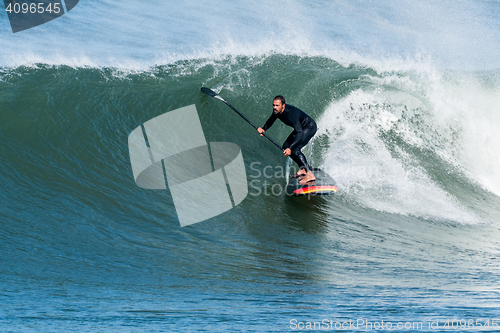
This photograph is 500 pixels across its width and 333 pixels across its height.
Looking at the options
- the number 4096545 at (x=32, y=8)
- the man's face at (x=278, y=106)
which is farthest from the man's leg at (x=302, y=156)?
the number 4096545 at (x=32, y=8)

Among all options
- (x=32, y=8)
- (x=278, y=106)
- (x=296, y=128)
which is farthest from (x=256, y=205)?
(x=32, y=8)

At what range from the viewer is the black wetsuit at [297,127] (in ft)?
20.9

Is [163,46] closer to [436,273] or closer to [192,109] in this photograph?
[192,109]

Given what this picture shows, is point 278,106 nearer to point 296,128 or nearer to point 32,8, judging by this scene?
point 296,128

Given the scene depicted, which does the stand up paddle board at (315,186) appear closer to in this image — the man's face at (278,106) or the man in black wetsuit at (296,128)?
the man in black wetsuit at (296,128)

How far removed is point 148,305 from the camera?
11.3ft

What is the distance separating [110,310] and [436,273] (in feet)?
10.9

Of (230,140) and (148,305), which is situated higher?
(230,140)

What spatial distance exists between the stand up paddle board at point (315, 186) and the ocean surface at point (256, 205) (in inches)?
7.9

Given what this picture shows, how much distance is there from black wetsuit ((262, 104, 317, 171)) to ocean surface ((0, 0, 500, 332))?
2.37ft

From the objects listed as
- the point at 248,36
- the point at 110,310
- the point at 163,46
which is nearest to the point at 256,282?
the point at 110,310

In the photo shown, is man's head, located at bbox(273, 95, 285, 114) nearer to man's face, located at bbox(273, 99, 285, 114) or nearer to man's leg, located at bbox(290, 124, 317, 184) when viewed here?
man's face, located at bbox(273, 99, 285, 114)

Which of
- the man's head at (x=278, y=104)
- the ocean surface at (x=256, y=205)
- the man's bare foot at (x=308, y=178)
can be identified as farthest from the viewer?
the man's bare foot at (x=308, y=178)

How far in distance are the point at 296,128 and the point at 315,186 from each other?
3.20 ft
